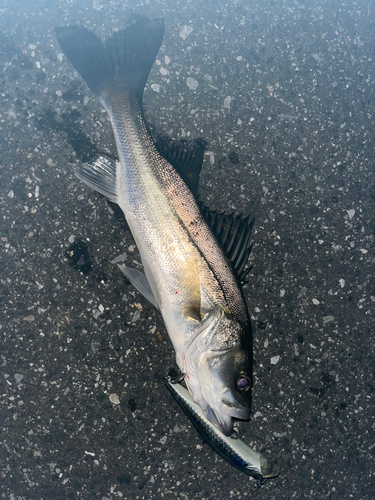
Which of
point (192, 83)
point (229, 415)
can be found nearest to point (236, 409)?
point (229, 415)

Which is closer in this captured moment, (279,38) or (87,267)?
(87,267)

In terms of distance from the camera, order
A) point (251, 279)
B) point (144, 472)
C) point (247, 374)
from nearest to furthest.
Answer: point (247, 374) → point (144, 472) → point (251, 279)

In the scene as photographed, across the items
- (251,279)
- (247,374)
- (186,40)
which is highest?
(186,40)

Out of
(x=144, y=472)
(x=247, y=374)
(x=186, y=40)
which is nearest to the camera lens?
(x=247, y=374)

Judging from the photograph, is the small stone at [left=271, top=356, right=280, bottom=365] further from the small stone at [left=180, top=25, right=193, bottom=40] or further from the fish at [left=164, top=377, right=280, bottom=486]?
the small stone at [left=180, top=25, right=193, bottom=40]

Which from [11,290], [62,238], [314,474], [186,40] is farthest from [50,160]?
[314,474]

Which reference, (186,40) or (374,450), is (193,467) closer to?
(374,450)

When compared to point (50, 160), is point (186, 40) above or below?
above
